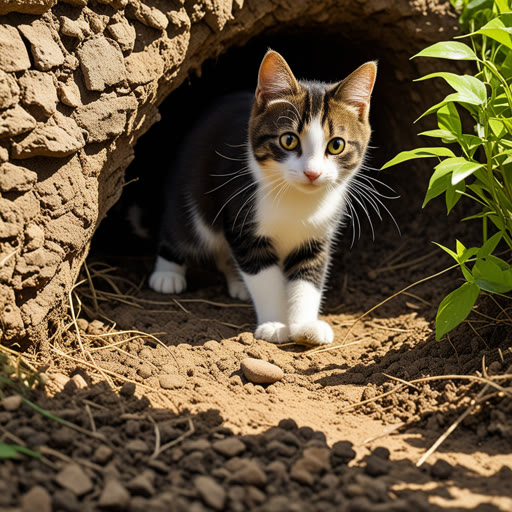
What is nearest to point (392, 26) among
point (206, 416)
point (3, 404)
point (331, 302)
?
point (331, 302)

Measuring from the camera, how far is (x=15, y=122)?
193 cm

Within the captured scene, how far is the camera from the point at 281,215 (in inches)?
112

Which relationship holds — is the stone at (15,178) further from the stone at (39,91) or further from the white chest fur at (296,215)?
the white chest fur at (296,215)

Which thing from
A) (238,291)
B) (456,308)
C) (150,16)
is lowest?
(238,291)

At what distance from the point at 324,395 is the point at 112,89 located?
58.8 inches

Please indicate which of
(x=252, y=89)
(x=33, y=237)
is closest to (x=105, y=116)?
(x=33, y=237)

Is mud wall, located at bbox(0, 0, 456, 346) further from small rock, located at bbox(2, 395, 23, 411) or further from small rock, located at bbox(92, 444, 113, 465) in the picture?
small rock, located at bbox(92, 444, 113, 465)

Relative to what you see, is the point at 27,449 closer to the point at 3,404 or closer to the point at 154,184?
the point at 3,404

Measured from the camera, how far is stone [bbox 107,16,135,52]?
2.32 m

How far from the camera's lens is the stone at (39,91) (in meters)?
1.98

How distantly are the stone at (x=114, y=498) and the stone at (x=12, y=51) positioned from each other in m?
1.38

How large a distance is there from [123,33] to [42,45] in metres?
0.42

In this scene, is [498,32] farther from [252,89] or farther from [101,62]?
[252,89]

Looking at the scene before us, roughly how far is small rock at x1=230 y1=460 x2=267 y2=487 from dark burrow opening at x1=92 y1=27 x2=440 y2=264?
2478 mm
